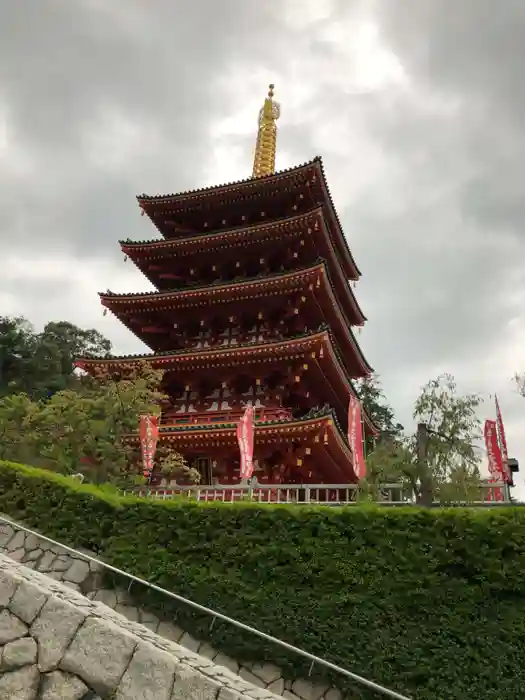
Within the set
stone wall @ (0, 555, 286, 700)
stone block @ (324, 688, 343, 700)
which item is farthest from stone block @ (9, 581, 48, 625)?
stone block @ (324, 688, 343, 700)

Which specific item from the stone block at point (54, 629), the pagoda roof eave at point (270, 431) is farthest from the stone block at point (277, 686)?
the pagoda roof eave at point (270, 431)

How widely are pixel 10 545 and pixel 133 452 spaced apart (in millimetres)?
5537

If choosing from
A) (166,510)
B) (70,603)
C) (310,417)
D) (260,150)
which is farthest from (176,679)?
(260,150)

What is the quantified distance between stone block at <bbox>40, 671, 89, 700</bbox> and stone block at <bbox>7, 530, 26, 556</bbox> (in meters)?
6.48

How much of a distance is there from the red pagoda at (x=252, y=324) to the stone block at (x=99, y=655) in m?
10.6

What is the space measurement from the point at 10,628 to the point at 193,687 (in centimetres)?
190

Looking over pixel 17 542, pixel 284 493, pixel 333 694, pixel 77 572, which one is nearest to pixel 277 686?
pixel 333 694

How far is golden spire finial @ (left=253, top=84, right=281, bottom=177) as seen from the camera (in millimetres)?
29031

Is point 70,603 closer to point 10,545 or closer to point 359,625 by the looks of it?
point 359,625

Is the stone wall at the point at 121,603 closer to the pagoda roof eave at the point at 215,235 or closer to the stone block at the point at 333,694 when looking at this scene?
the stone block at the point at 333,694

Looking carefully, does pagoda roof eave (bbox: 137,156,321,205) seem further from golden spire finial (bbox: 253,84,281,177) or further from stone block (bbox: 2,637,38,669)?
stone block (bbox: 2,637,38,669)

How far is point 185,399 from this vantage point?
19.8 m

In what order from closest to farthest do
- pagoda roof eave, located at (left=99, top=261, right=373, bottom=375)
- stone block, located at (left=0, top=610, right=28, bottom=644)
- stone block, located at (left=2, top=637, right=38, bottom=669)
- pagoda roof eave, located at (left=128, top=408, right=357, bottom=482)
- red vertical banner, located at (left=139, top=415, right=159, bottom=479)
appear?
stone block, located at (left=2, top=637, right=38, bottom=669)
stone block, located at (left=0, top=610, right=28, bottom=644)
red vertical banner, located at (left=139, top=415, right=159, bottom=479)
pagoda roof eave, located at (left=128, top=408, right=357, bottom=482)
pagoda roof eave, located at (left=99, top=261, right=373, bottom=375)

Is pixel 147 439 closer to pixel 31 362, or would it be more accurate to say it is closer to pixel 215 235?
pixel 215 235
